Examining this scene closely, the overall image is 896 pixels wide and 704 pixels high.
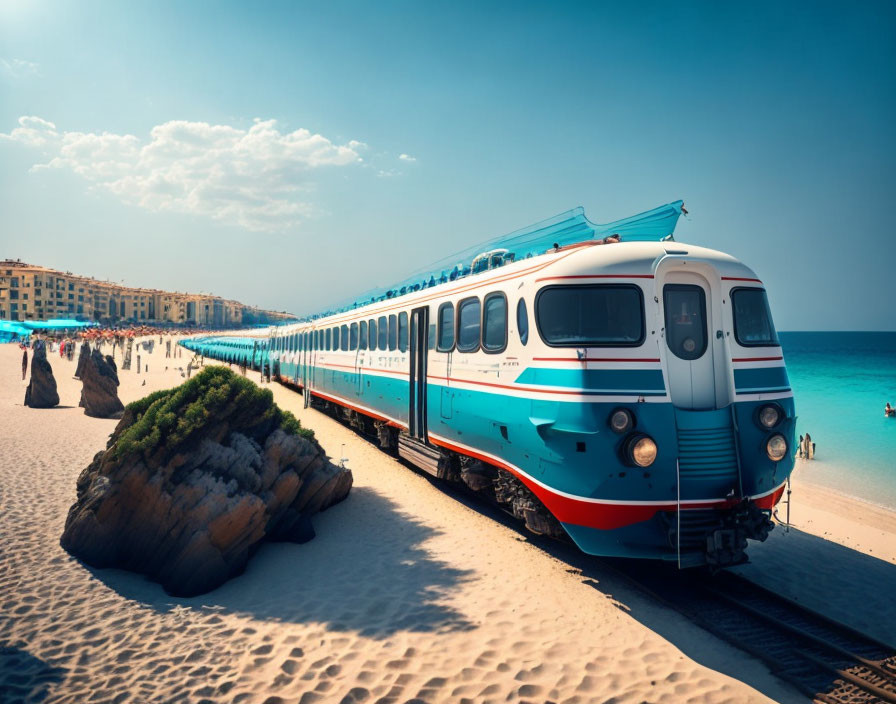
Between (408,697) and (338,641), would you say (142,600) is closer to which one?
(338,641)

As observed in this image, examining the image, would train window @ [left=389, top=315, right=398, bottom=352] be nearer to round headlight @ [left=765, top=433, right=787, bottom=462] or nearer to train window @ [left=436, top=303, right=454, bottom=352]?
train window @ [left=436, top=303, right=454, bottom=352]

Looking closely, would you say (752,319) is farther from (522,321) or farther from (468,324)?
(468,324)

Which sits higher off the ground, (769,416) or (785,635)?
(769,416)

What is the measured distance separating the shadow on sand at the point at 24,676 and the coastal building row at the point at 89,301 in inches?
2803

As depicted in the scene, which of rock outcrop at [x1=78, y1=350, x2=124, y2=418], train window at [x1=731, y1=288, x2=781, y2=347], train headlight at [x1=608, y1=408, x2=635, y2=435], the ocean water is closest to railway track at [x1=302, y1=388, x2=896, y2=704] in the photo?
train headlight at [x1=608, y1=408, x2=635, y2=435]

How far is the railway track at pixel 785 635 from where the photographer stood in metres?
4.65

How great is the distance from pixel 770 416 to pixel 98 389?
20.7 m

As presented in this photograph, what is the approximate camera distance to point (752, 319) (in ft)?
21.5

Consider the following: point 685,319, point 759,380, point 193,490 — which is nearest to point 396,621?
point 193,490

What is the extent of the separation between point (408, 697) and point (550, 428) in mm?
2880

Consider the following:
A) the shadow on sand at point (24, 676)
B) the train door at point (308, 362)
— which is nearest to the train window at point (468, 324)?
the shadow on sand at point (24, 676)

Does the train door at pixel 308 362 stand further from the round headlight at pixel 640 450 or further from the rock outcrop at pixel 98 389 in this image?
the round headlight at pixel 640 450

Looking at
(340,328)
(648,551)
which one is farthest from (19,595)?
(340,328)

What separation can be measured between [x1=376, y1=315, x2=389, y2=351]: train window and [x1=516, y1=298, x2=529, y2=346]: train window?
572 cm
